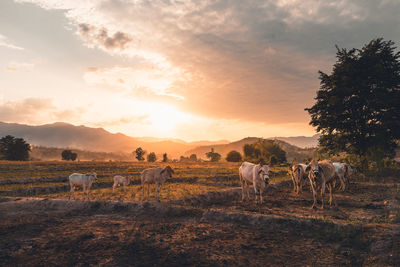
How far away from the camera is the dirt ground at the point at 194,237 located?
6277 mm

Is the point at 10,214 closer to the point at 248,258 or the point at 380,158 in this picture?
the point at 248,258

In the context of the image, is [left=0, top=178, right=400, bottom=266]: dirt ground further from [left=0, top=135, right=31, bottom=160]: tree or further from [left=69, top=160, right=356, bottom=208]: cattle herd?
[left=0, top=135, right=31, bottom=160]: tree

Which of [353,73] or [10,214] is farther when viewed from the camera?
[353,73]

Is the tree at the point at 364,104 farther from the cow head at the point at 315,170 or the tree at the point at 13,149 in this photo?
the tree at the point at 13,149

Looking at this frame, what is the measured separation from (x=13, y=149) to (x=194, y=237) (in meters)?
82.4

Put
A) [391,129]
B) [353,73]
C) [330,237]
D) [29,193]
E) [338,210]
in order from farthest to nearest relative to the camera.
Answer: [353,73] < [391,129] < [29,193] < [338,210] < [330,237]

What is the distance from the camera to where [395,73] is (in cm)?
2533

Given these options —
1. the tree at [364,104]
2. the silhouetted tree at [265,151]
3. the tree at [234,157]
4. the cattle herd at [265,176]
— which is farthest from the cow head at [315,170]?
the tree at [234,157]

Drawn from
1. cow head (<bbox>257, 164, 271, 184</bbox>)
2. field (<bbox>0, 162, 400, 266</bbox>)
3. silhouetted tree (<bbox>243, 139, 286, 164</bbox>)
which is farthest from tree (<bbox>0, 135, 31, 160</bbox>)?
cow head (<bbox>257, 164, 271, 184</bbox>)

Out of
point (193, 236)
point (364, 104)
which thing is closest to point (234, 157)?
point (364, 104)

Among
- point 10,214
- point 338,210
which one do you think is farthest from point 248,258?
point 10,214

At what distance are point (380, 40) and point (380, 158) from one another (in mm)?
14635

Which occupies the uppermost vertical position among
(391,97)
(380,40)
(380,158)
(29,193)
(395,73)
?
(380,40)

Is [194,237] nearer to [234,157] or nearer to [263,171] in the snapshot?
[263,171]
